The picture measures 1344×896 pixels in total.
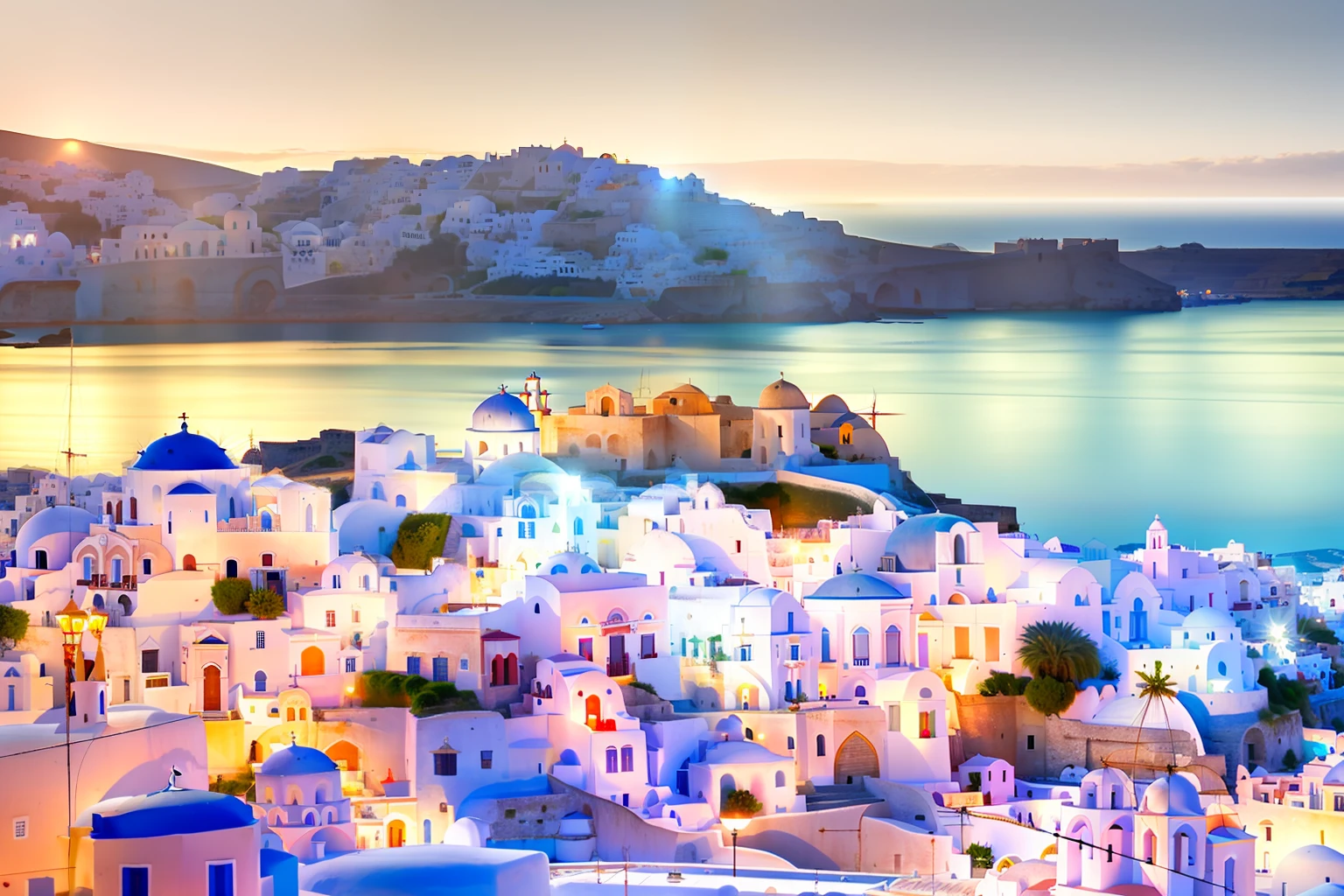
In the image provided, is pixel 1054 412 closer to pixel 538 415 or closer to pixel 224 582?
pixel 538 415

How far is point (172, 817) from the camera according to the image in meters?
9.20

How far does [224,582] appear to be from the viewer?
600 inches

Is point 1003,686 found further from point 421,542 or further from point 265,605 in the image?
point 265,605

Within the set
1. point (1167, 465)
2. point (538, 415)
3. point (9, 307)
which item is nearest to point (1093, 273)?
point (1167, 465)

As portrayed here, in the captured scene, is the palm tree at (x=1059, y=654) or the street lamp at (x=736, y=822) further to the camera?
the palm tree at (x=1059, y=654)

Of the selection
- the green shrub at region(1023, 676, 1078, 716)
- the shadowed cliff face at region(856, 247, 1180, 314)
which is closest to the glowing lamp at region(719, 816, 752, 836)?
the green shrub at region(1023, 676, 1078, 716)

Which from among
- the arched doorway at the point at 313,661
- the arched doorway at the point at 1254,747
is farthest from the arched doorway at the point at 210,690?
the arched doorway at the point at 1254,747

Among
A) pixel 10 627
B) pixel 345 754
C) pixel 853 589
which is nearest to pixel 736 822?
pixel 345 754

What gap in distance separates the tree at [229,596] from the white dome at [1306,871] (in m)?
6.22

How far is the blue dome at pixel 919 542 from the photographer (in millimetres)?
16453

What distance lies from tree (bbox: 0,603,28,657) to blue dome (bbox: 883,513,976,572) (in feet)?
18.3

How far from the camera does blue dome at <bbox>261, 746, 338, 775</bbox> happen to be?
1330cm

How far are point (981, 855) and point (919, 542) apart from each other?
10.0ft

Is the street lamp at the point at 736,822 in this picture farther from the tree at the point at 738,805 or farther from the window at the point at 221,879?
the window at the point at 221,879
